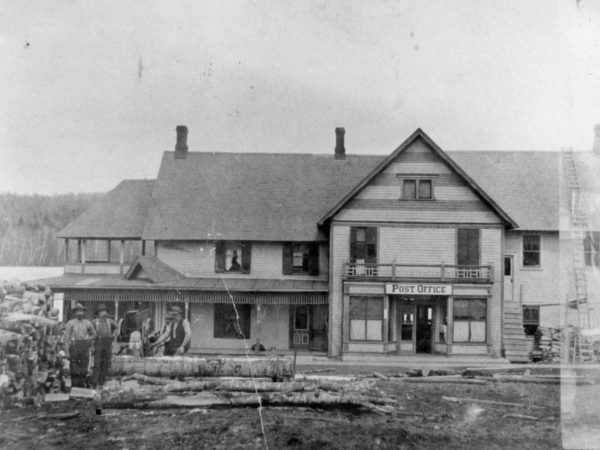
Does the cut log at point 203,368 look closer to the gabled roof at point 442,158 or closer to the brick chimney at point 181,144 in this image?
the gabled roof at point 442,158

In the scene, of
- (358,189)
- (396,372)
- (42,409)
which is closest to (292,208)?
(358,189)

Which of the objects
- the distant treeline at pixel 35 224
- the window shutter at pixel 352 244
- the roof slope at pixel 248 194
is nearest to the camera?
the distant treeline at pixel 35 224

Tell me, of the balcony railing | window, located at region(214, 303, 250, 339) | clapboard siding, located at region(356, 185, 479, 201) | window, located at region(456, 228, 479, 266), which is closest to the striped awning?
window, located at region(214, 303, 250, 339)

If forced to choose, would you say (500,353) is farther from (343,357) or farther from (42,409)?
(42,409)

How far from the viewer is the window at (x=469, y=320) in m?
21.4

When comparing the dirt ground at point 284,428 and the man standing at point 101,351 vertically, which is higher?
the man standing at point 101,351

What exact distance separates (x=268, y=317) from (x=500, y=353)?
383 inches

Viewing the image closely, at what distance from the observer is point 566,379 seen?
16156 mm

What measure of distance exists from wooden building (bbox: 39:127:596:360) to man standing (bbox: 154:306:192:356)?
4.55 feet

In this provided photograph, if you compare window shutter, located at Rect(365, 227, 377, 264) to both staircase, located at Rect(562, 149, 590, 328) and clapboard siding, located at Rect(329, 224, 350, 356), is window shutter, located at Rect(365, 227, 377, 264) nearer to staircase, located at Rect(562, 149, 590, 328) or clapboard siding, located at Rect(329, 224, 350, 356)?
clapboard siding, located at Rect(329, 224, 350, 356)

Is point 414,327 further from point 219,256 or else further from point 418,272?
point 219,256

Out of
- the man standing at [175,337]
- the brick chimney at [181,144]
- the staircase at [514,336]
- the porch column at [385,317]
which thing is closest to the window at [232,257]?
the man standing at [175,337]

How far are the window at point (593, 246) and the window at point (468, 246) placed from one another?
4.56 metres

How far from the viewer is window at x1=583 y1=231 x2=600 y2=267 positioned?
22.1 m
